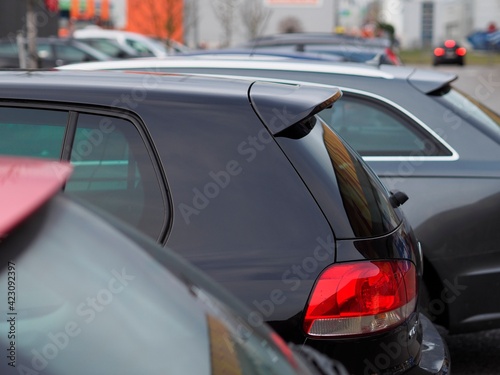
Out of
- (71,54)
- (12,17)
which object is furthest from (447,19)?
(71,54)

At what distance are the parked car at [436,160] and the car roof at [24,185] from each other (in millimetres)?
3248

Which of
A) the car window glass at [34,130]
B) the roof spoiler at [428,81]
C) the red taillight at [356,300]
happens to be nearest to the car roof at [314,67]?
the roof spoiler at [428,81]

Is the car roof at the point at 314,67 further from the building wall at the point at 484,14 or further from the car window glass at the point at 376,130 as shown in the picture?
the building wall at the point at 484,14

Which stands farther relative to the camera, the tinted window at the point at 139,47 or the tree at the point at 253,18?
the tree at the point at 253,18

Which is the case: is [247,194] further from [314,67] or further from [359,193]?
[314,67]

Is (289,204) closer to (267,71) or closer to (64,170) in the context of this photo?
(64,170)

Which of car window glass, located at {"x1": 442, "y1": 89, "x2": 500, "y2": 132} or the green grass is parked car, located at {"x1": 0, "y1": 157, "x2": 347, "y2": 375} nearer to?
car window glass, located at {"x1": 442, "y1": 89, "x2": 500, "y2": 132}

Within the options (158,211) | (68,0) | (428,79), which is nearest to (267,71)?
(428,79)

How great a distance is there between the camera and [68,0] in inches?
3029

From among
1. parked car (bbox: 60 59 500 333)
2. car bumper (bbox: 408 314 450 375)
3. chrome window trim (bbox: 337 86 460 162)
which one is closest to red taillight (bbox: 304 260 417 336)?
car bumper (bbox: 408 314 450 375)

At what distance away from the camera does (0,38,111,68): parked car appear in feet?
70.5

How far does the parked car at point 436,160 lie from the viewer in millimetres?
4715

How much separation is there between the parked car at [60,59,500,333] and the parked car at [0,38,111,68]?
16.6 meters

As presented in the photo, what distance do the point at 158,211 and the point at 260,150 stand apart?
1.24ft
